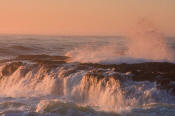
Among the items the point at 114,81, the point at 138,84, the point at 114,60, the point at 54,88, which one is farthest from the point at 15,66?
the point at 138,84

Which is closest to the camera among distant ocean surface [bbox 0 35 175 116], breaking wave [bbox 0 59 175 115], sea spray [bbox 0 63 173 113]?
distant ocean surface [bbox 0 35 175 116]

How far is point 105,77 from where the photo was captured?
11.0m

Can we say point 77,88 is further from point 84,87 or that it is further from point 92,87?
point 92,87

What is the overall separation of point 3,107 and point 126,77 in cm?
475

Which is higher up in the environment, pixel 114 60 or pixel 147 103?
pixel 114 60

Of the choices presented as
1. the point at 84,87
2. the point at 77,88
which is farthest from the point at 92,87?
the point at 77,88

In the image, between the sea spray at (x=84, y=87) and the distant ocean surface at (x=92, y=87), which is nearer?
the distant ocean surface at (x=92, y=87)

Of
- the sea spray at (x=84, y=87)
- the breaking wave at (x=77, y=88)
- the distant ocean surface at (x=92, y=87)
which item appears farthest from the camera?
the sea spray at (x=84, y=87)

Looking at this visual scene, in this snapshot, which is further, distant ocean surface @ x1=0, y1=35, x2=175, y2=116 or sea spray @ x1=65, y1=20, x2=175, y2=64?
sea spray @ x1=65, y1=20, x2=175, y2=64

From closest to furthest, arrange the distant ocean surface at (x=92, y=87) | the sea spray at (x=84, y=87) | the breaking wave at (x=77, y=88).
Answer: the distant ocean surface at (x=92, y=87) < the breaking wave at (x=77, y=88) < the sea spray at (x=84, y=87)

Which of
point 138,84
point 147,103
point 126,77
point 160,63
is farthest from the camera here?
point 160,63

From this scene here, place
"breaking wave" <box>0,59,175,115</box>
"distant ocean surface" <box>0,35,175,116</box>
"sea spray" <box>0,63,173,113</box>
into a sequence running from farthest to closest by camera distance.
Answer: "sea spray" <box>0,63,173,113</box>
"breaking wave" <box>0,59,175,115</box>
"distant ocean surface" <box>0,35,175,116</box>

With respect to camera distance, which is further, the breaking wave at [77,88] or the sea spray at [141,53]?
the sea spray at [141,53]

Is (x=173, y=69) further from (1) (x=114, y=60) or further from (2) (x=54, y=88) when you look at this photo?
(2) (x=54, y=88)
